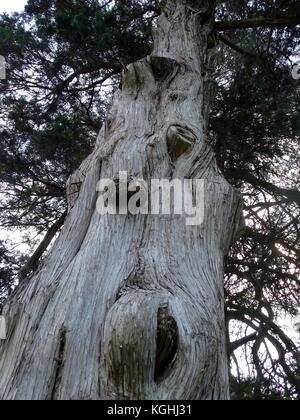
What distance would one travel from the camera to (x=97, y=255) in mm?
1743

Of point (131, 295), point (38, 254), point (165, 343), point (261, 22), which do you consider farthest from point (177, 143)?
point (261, 22)

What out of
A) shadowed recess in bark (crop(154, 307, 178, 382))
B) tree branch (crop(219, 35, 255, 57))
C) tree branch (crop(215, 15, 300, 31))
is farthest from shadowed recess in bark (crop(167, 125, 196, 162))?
tree branch (crop(219, 35, 255, 57))

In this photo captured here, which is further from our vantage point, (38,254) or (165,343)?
(38,254)

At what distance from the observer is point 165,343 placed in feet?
4.59

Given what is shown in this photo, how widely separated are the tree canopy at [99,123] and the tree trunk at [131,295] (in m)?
2.92

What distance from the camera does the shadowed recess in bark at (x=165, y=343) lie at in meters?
1.38

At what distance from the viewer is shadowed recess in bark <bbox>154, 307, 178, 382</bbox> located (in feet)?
4.53

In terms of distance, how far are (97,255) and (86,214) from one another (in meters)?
0.35

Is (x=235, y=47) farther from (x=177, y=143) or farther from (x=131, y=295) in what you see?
(x=131, y=295)

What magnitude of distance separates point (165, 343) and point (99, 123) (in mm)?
4706

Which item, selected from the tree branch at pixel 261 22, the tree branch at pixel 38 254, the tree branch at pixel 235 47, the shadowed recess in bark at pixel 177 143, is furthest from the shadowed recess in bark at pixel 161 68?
the tree branch at pixel 235 47

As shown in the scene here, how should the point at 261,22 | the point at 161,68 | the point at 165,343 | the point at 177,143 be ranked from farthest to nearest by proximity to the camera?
the point at 261,22, the point at 161,68, the point at 177,143, the point at 165,343

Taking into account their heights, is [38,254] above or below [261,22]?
below
